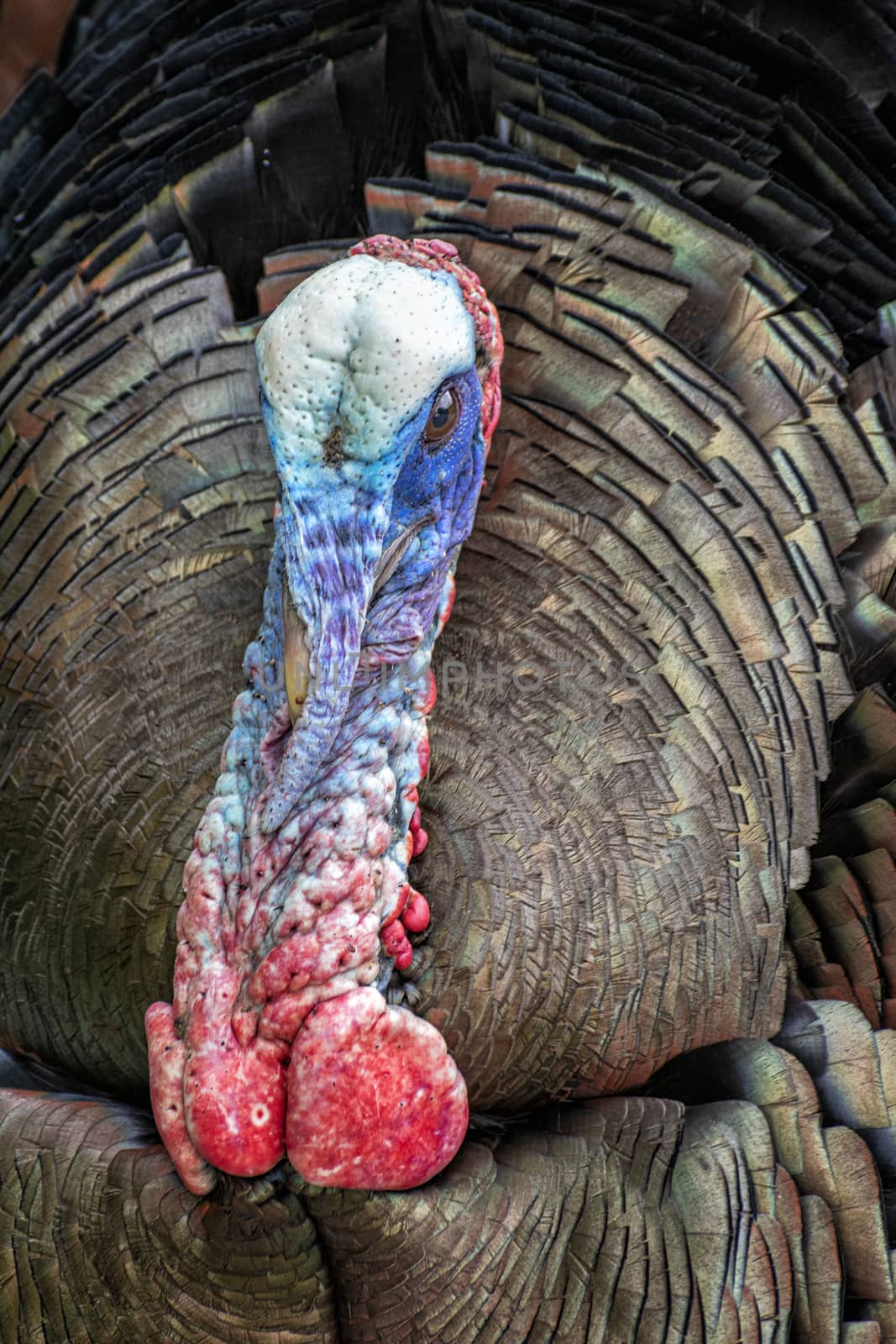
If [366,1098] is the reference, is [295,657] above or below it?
above

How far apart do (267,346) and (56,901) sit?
0.81 m

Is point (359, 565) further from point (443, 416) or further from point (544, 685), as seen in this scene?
point (544, 685)

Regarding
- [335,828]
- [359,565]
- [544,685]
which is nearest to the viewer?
[359,565]

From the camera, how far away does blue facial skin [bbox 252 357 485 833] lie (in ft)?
4.80

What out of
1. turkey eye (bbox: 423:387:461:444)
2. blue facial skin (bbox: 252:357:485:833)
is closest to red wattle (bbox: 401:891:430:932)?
blue facial skin (bbox: 252:357:485:833)

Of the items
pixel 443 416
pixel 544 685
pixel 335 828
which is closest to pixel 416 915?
pixel 335 828

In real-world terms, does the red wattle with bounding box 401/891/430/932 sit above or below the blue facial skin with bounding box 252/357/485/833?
below

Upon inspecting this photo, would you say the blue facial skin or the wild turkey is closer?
the blue facial skin

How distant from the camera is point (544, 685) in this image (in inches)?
69.4

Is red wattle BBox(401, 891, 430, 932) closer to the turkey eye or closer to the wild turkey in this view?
the wild turkey

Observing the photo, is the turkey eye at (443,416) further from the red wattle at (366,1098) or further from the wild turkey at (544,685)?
the red wattle at (366,1098)

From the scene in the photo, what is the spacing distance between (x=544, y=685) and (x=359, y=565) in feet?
1.21

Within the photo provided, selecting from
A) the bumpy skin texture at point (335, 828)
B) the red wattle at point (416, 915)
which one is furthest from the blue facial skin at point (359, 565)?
the red wattle at point (416, 915)

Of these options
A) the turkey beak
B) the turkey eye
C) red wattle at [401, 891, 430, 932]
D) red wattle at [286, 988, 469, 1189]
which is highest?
the turkey eye
